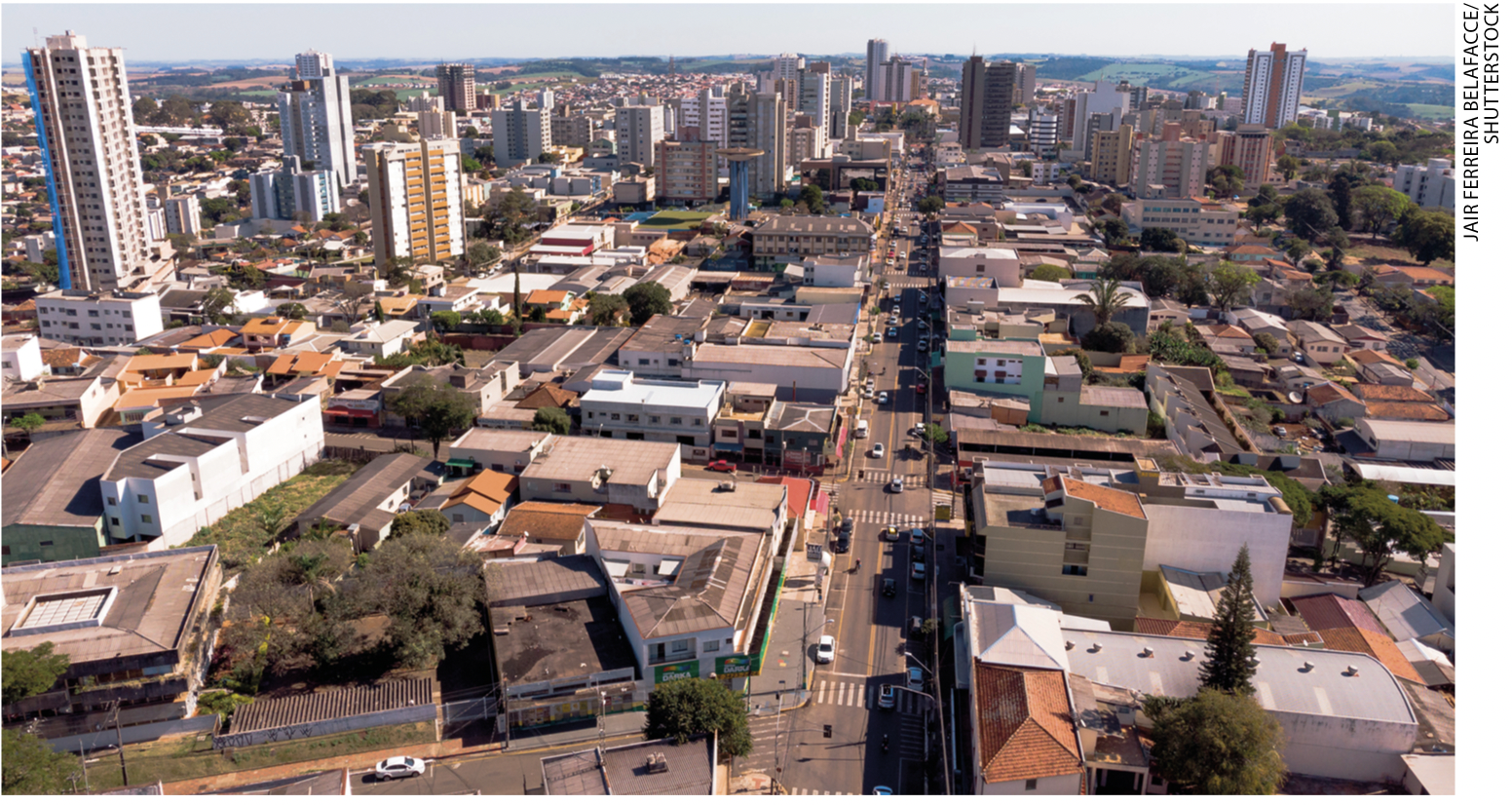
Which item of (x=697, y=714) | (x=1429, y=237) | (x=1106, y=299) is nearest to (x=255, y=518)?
(x=697, y=714)

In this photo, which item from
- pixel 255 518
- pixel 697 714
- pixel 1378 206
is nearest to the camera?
pixel 697 714

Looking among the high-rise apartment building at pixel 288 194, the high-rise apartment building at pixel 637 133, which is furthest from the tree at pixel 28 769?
the high-rise apartment building at pixel 637 133

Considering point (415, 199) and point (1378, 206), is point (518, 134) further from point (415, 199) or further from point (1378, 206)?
point (1378, 206)

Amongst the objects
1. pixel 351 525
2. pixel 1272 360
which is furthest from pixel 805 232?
pixel 351 525

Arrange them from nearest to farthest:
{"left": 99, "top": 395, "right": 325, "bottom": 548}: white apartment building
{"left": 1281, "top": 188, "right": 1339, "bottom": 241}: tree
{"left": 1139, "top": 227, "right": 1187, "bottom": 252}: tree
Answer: {"left": 99, "top": 395, "right": 325, "bottom": 548}: white apartment building, {"left": 1139, "top": 227, "right": 1187, "bottom": 252}: tree, {"left": 1281, "top": 188, "right": 1339, "bottom": 241}: tree

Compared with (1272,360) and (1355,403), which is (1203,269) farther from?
(1355,403)

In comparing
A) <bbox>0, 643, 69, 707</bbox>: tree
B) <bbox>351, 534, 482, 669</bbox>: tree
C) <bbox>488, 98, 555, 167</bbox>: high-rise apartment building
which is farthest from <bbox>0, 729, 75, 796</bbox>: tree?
<bbox>488, 98, 555, 167</bbox>: high-rise apartment building

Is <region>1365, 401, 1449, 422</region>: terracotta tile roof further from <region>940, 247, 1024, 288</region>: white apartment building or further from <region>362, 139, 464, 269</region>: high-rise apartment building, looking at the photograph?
<region>362, 139, 464, 269</region>: high-rise apartment building

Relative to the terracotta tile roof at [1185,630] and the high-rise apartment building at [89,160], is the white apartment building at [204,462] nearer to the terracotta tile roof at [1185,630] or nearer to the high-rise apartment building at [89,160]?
the terracotta tile roof at [1185,630]
